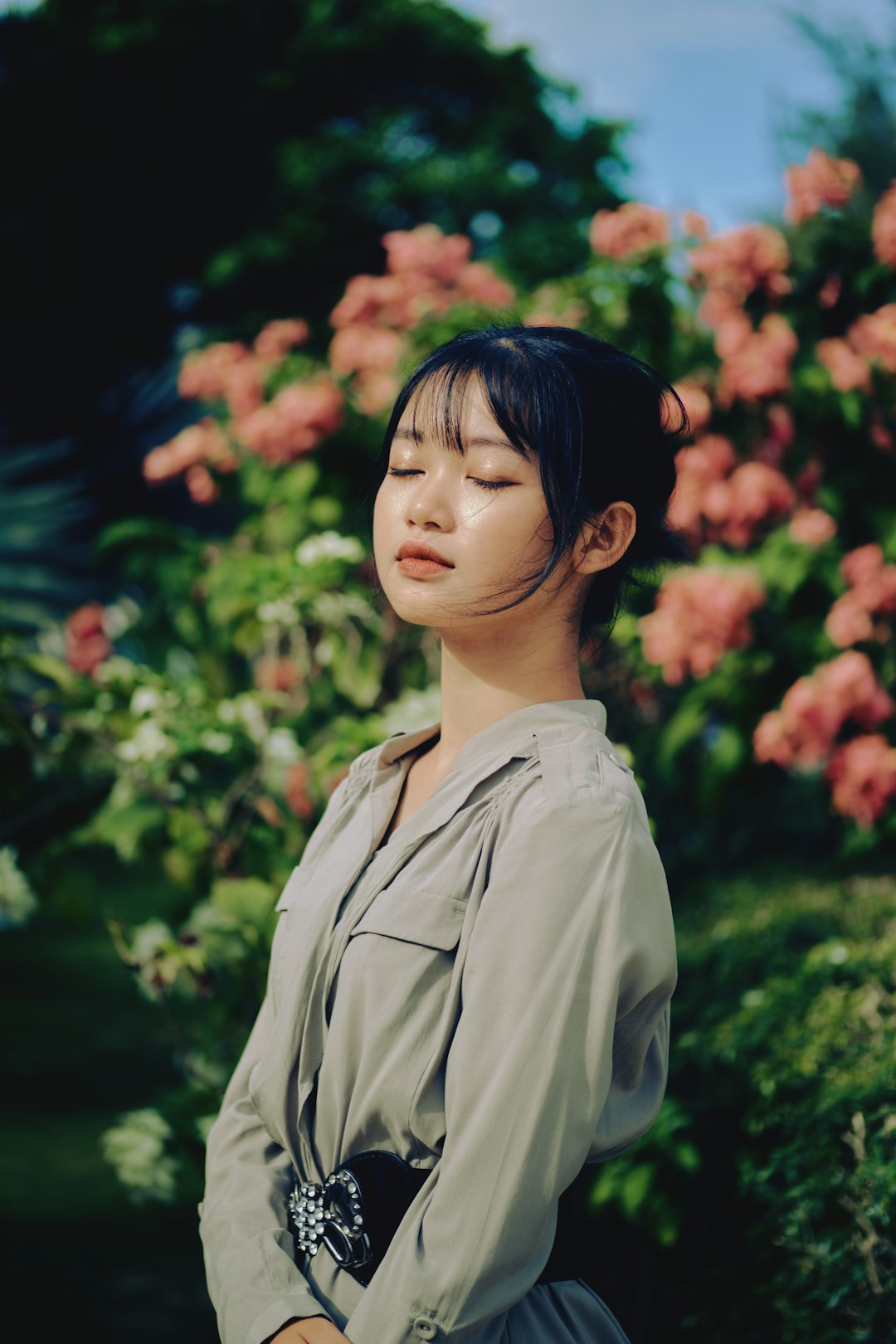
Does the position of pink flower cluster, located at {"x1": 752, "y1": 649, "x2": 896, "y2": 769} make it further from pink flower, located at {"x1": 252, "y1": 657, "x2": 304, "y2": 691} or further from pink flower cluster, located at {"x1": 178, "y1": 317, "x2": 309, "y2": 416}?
pink flower cluster, located at {"x1": 178, "y1": 317, "x2": 309, "y2": 416}

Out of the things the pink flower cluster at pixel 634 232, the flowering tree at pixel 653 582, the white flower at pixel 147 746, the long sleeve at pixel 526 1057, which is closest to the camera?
the long sleeve at pixel 526 1057

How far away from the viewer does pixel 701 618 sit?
3.61 metres

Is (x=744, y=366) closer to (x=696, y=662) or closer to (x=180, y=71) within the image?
(x=696, y=662)

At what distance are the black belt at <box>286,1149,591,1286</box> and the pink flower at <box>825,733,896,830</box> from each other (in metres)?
2.63

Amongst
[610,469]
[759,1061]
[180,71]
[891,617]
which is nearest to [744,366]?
[891,617]

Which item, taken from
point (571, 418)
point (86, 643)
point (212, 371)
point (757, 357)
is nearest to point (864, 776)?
point (757, 357)

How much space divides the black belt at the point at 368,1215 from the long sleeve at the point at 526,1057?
0.07 metres

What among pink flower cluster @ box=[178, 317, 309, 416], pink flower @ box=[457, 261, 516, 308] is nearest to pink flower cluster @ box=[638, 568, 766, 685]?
pink flower @ box=[457, 261, 516, 308]

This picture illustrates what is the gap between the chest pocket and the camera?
1124 mm

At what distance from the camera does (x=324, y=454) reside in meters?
4.19

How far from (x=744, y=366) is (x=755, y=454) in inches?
19.3

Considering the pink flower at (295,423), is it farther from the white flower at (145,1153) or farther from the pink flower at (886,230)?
the white flower at (145,1153)

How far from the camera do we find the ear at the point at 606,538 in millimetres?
1247

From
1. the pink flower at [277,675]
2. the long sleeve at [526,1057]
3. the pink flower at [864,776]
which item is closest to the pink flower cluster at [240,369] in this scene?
the pink flower at [277,675]
